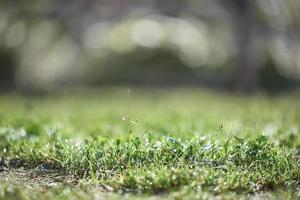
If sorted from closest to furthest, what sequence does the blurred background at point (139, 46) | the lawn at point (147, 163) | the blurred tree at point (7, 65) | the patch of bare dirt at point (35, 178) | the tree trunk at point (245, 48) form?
the lawn at point (147, 163)
the patch of bare dirt at point (35, 178)
the tree trunk at point (245, 48)
the blurred background at point (139, 46)
the blurred tree at point (7, 65)

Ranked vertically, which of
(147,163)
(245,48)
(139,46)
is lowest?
(147,163)

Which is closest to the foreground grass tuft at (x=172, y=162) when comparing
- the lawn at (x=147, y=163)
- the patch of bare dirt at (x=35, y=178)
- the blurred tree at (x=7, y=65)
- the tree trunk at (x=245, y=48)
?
the lawn at (x=147, y=163)

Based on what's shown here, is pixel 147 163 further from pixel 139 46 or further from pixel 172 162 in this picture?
pixel 139 46

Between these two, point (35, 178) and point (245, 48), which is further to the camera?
point (245, 48)

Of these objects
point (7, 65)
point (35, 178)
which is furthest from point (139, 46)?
point (35, 178)

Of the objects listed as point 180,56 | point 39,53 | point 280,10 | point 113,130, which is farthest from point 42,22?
point 113,130

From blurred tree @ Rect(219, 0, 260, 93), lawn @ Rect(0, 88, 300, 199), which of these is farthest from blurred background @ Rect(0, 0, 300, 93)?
lawn @ Rect(0, 88, 300, 199)

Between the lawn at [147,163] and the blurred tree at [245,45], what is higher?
the blurred tree at [245,45]

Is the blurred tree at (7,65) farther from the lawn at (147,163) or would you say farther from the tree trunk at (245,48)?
the lawn at (147,163)
